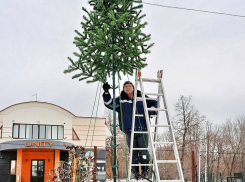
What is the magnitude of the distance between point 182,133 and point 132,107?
16270 mm

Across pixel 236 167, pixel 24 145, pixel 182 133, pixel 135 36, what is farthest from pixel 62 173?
pixel 236 167

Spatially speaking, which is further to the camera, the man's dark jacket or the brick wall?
the brick wall

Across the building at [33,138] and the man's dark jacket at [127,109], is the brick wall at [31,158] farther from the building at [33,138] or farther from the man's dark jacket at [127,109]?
the man's dark jacket at [127,109]

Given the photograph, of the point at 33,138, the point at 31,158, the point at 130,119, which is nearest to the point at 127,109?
the point at 130,119

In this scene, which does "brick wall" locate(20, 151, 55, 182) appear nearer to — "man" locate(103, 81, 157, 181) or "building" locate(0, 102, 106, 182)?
"building" locate(0, 102, 106, 182)

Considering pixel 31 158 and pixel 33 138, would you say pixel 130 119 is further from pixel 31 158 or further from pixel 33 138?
pixel 31 158

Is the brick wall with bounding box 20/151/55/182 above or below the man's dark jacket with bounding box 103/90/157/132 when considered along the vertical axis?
below

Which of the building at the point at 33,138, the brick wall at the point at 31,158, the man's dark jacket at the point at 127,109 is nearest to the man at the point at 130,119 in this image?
the man's dark jacket at the point at 127,109

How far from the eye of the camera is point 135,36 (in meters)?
4.09

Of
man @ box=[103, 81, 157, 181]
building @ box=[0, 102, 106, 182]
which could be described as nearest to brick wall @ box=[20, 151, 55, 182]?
building @ box=[0, 102, 106, 182]

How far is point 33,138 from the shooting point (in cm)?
1800

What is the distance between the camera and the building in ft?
55.8

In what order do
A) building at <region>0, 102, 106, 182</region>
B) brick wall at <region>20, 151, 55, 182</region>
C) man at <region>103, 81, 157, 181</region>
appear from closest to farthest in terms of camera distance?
man at <region>103, 81, 157, 181</region> < building at <region>0, 102, 106, 182</region> < brick wall at <region>20, 151, 55, 182</region>

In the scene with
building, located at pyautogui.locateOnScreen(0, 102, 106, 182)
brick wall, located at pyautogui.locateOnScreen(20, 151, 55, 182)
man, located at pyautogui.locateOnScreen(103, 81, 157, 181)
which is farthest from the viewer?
brick wall, located at pyautogui.locateOnScreen(20, 151, 55, 182)
